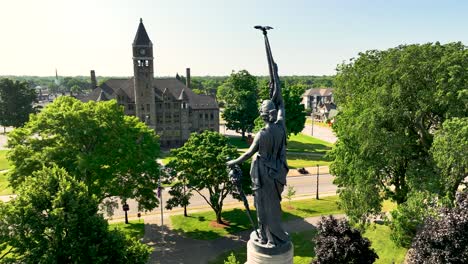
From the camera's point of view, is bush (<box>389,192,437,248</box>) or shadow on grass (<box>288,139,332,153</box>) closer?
bush (<box>389,192,437,248</box>)

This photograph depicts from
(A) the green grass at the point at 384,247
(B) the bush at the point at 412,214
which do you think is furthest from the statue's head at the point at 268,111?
(A) the green grass at the point at 384,247

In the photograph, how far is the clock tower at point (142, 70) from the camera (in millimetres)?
62156

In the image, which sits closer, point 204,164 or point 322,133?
point 204,164

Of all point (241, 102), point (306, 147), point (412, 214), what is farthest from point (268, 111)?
point (241, 102)

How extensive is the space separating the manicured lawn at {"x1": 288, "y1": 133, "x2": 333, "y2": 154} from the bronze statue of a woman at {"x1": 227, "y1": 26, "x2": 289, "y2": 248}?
54336 millimetres

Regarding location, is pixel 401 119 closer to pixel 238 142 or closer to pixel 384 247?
pixel 384 247

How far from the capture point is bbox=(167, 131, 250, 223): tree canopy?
28.3m

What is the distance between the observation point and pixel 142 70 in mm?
62688

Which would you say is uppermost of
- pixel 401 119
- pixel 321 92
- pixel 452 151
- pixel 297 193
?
pixel 321 92

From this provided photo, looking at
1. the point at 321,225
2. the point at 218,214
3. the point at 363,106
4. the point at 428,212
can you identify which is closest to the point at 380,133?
the point at 363,106

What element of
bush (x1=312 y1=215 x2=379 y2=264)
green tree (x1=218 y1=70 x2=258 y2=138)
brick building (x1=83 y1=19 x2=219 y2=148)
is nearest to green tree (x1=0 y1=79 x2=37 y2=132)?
brick building (x1=83 y1=19 x2=219 y2=148)

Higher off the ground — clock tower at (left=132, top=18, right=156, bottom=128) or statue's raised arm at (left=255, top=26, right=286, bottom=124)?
clock tower at (left=132, top=18, right=156, bottom=128)

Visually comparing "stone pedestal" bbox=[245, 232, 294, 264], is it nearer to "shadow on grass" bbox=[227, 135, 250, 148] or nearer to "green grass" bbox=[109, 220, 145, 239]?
"green grass" bbox=[109, 220, 145, 239]

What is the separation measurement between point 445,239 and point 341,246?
4.83 metres
